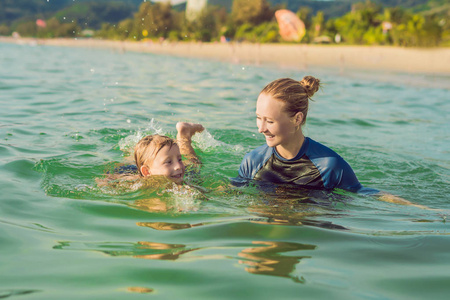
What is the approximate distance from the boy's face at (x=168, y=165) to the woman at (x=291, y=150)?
0.74m

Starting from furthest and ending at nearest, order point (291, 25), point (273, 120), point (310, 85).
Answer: point (291, 25), point (310, 85), point (273, 120)

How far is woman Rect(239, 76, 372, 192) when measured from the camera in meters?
4.00

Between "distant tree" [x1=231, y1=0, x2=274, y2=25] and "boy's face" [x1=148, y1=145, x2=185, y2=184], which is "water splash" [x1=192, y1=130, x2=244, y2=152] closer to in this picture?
"boy's face" [x1=148, y1=145, x2=185, y2=184]

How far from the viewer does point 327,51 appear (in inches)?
1325

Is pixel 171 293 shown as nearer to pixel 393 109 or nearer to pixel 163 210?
pixel 163 210

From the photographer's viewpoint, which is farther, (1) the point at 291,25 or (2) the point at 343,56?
(1) the point at 291,25

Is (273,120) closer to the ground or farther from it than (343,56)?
closer to the ground

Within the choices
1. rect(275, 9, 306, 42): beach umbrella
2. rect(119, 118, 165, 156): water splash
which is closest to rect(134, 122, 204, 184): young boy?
rect(119, 118, 165, 156): water splash

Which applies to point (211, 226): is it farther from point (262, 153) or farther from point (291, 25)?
point (291, 25)

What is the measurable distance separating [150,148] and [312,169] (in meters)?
1.47

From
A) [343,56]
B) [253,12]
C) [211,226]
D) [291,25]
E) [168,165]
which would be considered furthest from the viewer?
[253,12]

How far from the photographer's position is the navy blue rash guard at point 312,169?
4238 mm

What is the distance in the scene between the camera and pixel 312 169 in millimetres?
4293

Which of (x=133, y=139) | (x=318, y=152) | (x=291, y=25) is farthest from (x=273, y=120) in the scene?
(x=291, y=25)
